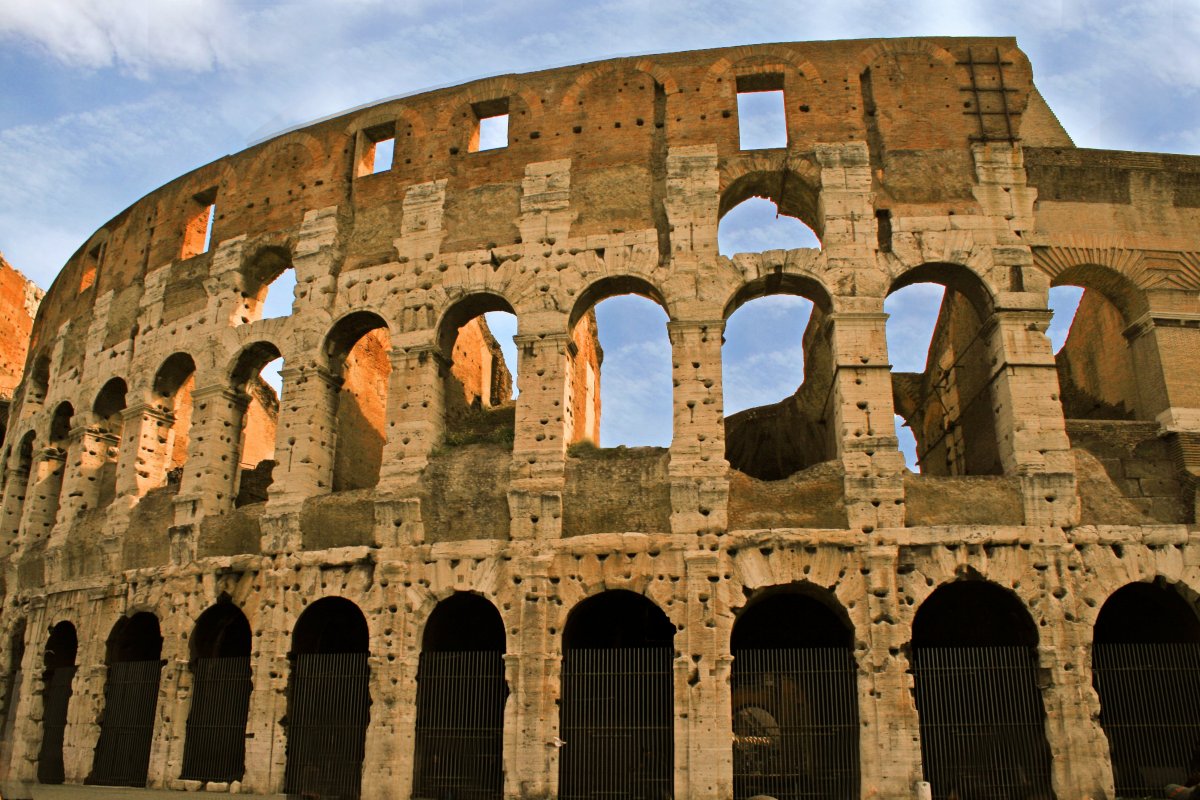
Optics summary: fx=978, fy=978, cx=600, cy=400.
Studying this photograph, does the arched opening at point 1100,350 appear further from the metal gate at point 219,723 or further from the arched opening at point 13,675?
the arched opening at point 13,675

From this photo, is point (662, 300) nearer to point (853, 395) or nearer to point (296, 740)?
point (853, 395)

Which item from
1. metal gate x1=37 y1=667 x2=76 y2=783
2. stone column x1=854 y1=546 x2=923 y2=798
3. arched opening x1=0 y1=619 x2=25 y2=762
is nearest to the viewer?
stone column x1=854 y1=546 x2=923 y2=798

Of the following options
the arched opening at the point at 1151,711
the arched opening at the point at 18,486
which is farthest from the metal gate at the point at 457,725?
the arched opening at the point at 18,486

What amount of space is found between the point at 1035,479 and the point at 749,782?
451 centimetres

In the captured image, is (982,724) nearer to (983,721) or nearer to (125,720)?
(983,721)

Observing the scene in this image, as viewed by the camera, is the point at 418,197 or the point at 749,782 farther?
the point at 418,197

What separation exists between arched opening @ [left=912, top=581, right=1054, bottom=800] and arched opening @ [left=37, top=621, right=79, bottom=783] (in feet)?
36.8

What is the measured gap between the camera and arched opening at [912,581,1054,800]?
32.7 ft

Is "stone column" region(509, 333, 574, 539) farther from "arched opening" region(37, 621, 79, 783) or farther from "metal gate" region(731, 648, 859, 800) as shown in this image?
"arched opening" region(37, 621, 79, 783)

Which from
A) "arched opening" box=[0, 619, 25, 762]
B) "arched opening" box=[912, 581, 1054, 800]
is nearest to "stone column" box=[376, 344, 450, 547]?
"arched opening" box=[912, 581, 1054, 800]

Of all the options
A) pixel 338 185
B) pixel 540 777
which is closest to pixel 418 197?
pixel 338 185

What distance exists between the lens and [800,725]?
10273 millimetres

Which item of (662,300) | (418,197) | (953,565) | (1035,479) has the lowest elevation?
(953,565)

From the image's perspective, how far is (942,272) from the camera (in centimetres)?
1195
